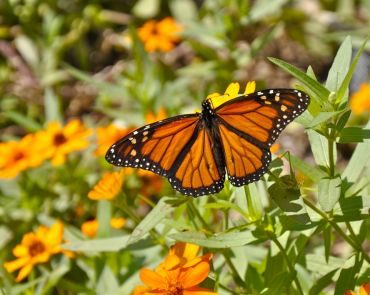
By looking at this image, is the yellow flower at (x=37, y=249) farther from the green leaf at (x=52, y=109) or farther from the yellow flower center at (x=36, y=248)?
the green leaf at (x=52, y=109)

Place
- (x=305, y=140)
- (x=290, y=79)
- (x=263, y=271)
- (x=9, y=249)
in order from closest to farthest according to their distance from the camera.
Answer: (x=263, y=271) < (x=9, y=249) < (x=305, y=140) < (x=290, y=79)

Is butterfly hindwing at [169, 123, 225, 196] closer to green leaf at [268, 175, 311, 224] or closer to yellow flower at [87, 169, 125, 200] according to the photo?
green leaf at [268, 175, 311, 224]

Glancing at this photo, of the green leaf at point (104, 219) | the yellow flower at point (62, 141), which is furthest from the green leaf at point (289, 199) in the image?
the yellow flower at point (62, 141)

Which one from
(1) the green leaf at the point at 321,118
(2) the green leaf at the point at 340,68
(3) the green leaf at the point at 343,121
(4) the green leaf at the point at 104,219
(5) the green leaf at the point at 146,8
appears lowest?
(4) the green leaf at the point at 104,219

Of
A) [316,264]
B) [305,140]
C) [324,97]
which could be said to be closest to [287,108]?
[324,97]

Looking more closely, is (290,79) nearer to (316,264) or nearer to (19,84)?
(19,84)

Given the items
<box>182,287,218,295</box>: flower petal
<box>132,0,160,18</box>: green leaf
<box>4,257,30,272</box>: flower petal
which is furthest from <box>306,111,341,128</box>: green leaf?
<box>132,0,160,18</box>: green leaf

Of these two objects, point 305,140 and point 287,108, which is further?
point 305,140
